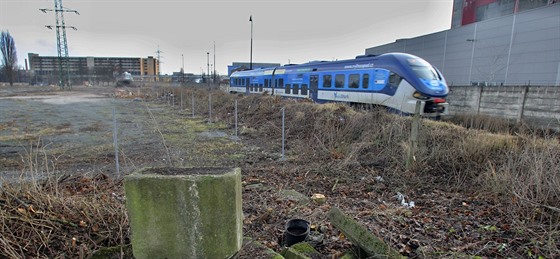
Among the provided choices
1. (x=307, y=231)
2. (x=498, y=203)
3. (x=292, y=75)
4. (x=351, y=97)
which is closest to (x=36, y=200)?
(x=307, y=231)

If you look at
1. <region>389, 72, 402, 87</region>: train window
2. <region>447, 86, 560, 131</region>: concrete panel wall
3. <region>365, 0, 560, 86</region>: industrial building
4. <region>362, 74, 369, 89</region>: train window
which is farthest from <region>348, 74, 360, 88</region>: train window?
<region>365, 0, 560, 86</region>: industrial building

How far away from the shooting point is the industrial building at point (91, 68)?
92.7m

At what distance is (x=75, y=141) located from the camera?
9.66 meters

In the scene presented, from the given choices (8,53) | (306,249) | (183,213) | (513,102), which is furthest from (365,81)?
(8,53)

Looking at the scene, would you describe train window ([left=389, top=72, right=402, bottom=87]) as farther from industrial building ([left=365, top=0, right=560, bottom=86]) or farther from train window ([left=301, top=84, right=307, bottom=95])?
industrial building ([left=365, top=0, right=560, bottom=86])

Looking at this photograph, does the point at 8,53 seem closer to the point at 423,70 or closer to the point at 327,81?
the point at 327,81

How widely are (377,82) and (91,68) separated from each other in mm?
113906

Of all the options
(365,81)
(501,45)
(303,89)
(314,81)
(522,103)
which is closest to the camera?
(365,81)

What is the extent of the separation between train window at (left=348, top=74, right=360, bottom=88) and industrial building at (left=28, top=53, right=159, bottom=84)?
80003 mm

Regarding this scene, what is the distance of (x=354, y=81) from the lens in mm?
13805

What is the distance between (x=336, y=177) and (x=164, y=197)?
13.8 ft

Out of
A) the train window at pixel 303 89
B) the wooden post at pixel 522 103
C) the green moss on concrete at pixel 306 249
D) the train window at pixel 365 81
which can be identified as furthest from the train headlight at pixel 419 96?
the green moss on concrete at pixel 306 249

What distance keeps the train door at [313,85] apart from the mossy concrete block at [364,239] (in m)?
14.2

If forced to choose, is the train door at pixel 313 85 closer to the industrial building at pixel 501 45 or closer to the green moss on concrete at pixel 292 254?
the green moss on concrete at pixel 292 254
